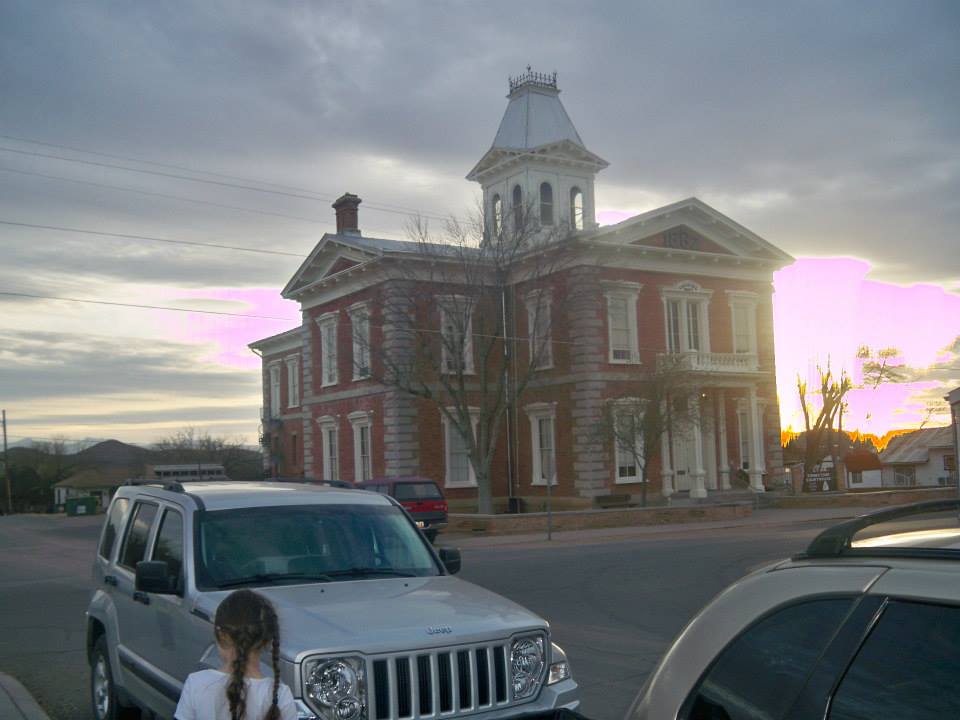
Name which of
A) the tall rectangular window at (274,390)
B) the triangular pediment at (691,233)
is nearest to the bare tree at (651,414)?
the triangular pediment at (691,233)

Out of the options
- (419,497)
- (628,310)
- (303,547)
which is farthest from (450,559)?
(628,310)

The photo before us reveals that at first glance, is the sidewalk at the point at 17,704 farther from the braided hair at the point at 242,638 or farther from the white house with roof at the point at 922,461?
the white house with roof at the point at 922,461

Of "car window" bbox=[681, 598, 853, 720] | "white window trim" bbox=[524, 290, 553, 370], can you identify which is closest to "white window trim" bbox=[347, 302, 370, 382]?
"white window trim" bbox=[524, 290, 553, 370]

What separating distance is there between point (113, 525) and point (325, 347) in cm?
4059

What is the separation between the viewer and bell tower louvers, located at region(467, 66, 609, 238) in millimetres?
47094

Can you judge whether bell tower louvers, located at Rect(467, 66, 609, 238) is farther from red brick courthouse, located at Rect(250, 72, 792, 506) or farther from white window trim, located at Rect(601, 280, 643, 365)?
white window trim, located at Rect(601, 280, 643, 365)

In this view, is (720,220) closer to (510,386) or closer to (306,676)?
(510,386)

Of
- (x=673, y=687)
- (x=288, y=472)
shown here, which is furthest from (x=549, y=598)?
(x=288, y=472)

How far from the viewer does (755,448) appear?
44.1 m

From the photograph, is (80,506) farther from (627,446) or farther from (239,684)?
(239,684)

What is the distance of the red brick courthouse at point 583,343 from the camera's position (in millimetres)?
40344

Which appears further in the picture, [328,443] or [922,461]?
[922,461]

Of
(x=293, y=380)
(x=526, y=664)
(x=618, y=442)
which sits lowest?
(x=526, y=664)

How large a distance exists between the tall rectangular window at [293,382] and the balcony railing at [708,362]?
2754 cm
